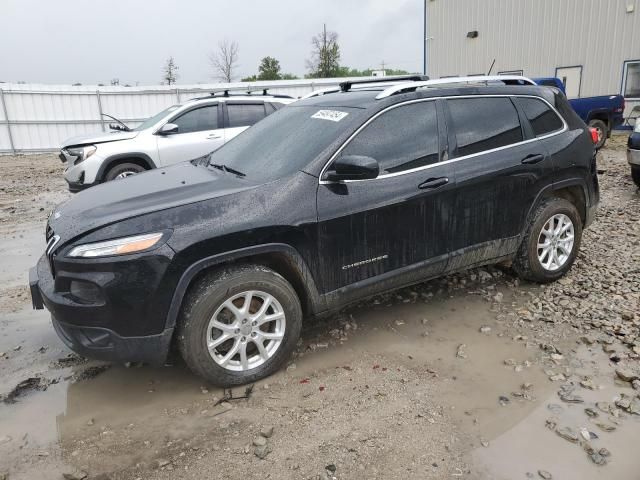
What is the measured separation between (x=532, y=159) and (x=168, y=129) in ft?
20.0

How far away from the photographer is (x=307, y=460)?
8.41ft

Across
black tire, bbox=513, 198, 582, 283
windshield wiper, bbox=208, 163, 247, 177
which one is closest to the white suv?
windshield wiper, bbox=208, 163, 247, 177

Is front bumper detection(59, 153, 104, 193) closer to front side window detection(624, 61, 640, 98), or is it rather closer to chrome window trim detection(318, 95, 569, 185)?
chrome window trim detection(318, 95, 569, 185)

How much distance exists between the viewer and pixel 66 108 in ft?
61.0

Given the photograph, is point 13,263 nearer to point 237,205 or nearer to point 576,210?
point 237,205

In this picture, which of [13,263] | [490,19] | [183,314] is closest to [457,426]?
[183,314]

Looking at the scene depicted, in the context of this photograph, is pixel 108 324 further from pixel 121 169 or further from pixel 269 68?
pixel 269 68

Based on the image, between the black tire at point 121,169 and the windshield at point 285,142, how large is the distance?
15.1 feet

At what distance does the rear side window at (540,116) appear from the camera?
4.20 meters

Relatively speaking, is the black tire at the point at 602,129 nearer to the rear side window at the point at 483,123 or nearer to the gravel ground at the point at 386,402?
the gravel ground at the point at 386,402

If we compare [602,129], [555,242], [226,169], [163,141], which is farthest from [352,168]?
[602,129]

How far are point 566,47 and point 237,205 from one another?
18.1 meters

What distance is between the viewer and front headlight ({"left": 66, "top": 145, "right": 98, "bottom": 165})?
805 centimetres

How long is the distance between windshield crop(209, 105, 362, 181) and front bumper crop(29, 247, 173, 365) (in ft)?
3.75
